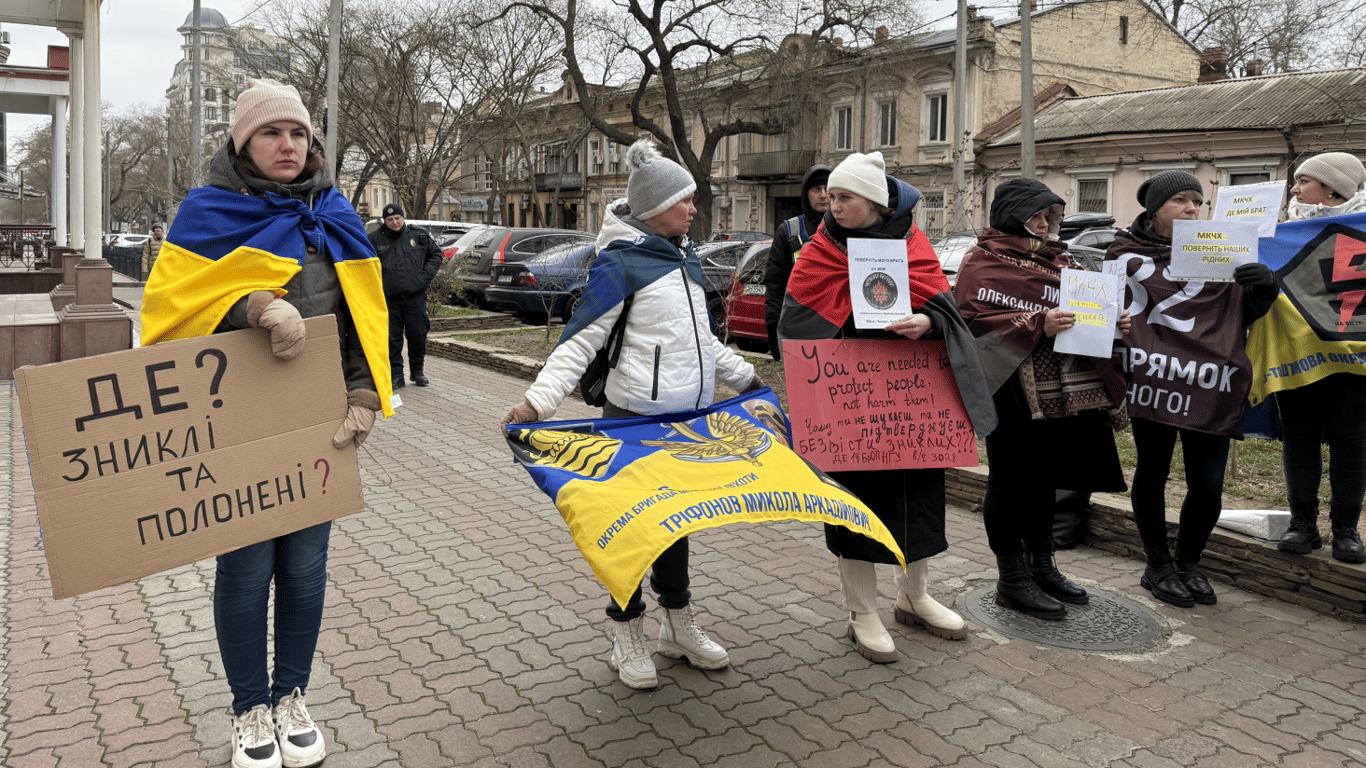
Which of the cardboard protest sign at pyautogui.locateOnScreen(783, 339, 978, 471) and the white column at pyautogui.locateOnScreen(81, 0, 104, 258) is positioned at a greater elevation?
the white column at pyautogui.locateOnScreen(81, 0, 104, 258)

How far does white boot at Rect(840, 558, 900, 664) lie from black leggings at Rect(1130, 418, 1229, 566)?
155cm

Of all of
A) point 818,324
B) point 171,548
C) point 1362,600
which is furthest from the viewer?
point 1362,600

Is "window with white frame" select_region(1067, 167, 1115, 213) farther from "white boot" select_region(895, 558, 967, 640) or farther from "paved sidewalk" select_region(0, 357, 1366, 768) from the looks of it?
"white boot" select_region(895, 558, 967, 640)

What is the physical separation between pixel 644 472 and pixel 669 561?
654mm

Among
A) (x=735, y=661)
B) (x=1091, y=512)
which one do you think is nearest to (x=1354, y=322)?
(x=1091, y=512)

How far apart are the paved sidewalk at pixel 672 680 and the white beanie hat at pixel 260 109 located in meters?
1.98

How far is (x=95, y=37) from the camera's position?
41.6ft

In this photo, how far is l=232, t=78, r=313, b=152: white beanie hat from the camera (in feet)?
9.95

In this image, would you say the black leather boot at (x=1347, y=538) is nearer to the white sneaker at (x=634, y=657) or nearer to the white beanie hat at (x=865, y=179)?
the white beanie hat at (x=865, y=179)

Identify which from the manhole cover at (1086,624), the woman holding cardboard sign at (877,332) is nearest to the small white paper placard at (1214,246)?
the woman holding cardboard sign at (877,332)

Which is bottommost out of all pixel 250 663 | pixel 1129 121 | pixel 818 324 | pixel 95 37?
pixel 250 663

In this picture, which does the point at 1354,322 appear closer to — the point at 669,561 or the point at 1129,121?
the point at 669,561

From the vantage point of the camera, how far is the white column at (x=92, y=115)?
40.7ft

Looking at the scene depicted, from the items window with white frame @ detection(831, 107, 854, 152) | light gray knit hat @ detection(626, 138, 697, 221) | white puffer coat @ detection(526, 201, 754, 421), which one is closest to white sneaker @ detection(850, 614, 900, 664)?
white puffer coat @ detection(526, 201, 754, 421)
